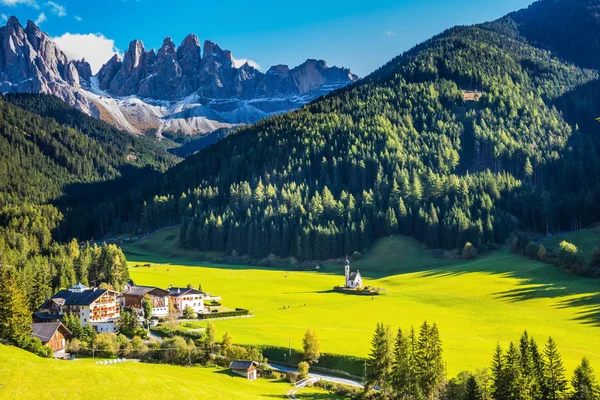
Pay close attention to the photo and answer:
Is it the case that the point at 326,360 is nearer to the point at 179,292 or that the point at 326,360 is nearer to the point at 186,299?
the point at 186,299

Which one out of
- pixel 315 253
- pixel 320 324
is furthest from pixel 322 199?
pixel 320 324

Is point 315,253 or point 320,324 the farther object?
point 315,253

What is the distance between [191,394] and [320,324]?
137 feet

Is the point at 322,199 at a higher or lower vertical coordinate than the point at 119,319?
higher

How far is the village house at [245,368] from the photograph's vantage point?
70250 mm

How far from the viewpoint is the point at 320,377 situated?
71938 mm

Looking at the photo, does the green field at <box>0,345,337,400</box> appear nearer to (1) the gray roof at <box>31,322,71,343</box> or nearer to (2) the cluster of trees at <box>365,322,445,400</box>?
(2) the cluster of trees at <box>365,322,445,400</box>

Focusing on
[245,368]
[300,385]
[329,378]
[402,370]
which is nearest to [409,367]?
[402,370]

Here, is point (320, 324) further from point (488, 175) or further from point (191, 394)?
point (488, 175)

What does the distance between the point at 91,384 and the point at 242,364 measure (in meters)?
23.5

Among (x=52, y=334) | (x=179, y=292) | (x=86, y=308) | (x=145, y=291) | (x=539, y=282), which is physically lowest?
(x=52, y=334)

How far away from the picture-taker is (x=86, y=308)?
92625 mm

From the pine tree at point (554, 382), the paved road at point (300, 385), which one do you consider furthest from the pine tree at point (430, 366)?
the paved road at point (300, 385)

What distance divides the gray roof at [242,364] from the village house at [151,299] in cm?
3518
